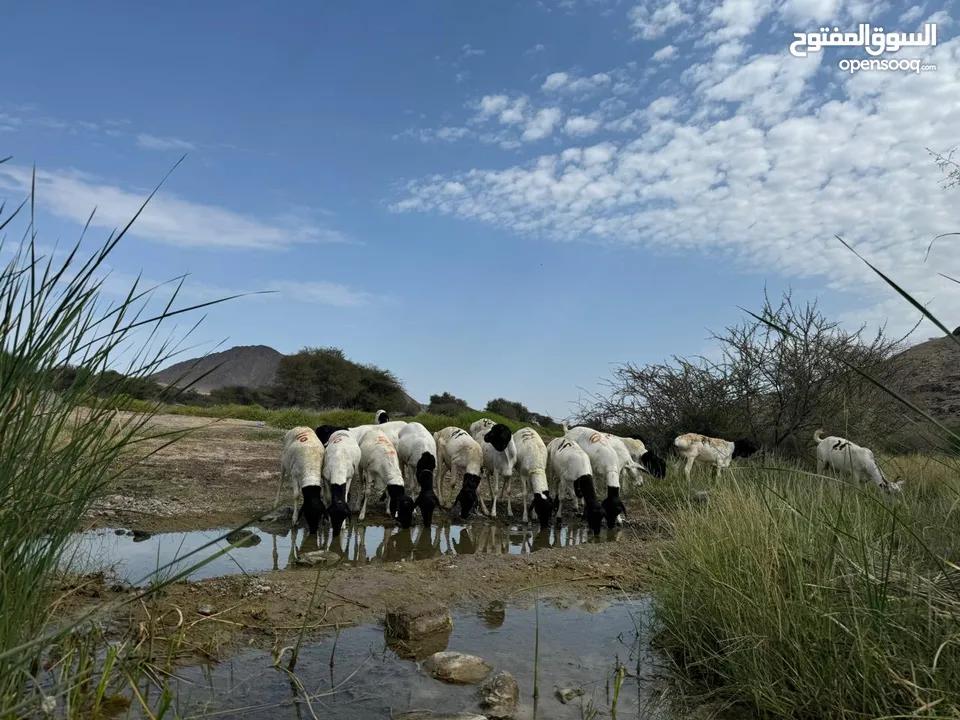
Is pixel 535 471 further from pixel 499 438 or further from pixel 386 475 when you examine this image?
pixel 386 475

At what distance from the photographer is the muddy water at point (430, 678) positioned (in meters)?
3.96

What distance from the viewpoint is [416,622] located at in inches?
206

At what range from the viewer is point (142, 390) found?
333 cm

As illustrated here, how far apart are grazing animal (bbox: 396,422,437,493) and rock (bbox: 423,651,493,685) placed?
639 cm

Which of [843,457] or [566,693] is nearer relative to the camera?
[566,693]

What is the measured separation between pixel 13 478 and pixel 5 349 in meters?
0.49

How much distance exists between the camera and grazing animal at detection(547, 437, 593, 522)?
37.5ft

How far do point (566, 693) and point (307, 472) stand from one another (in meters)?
6.21

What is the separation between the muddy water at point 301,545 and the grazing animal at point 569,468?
2.49 feet

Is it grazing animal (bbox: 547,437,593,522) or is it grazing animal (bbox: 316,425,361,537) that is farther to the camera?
grazing animal (bbox: 547,437,593,522)

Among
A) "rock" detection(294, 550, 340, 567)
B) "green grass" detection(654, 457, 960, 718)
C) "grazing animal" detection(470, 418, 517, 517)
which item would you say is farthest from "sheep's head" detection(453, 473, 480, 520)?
"green grass" detection(654, 457, 960, 718)

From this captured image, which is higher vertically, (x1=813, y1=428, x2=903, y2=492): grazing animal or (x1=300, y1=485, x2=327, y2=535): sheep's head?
(x1=813, y1=428, x2=903, y2=492): grazing animal

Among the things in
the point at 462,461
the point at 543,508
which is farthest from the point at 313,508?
the point at 543,508

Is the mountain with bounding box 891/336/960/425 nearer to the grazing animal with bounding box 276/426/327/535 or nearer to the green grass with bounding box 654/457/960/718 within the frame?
the green grass with bounding box 654/457/960/718
